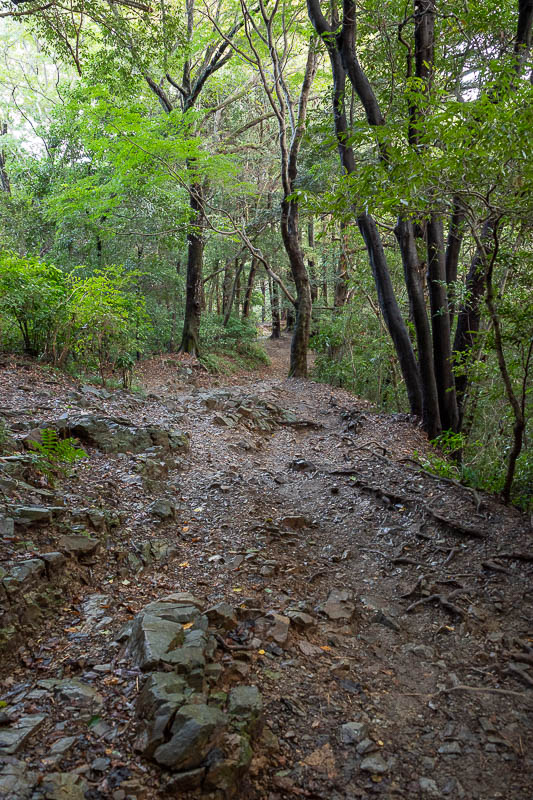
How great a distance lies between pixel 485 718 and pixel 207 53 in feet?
53.0

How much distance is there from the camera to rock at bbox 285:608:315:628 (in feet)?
10.8

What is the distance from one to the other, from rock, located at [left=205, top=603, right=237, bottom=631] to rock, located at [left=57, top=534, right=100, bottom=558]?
1072 millimetres

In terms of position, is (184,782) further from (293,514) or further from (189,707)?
(293,514)

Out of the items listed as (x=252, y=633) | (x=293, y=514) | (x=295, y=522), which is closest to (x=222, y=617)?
(x=252, y=633)

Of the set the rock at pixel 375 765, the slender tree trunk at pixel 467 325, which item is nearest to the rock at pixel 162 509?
the rock at pixel 375 765

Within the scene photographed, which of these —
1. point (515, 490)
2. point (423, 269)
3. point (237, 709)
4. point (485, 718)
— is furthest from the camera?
point (423, 269)

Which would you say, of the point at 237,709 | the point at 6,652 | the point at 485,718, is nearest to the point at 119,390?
the point at 6,652

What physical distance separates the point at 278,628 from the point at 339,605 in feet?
2.20

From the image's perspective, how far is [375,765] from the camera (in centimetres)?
229

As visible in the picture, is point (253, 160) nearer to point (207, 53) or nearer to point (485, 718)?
point (207, 53)

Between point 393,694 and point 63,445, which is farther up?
point 63,445

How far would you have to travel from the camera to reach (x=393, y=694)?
2799mm

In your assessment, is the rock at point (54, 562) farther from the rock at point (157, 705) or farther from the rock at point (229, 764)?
the rock at point (229, 764)

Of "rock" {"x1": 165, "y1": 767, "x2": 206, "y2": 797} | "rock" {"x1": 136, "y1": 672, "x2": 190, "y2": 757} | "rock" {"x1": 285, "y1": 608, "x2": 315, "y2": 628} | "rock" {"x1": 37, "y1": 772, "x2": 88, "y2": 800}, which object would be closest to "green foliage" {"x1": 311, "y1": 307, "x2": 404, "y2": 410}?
"rock" {"x1": 285, "y1": 608, "x2": 315, "y2": 628}
